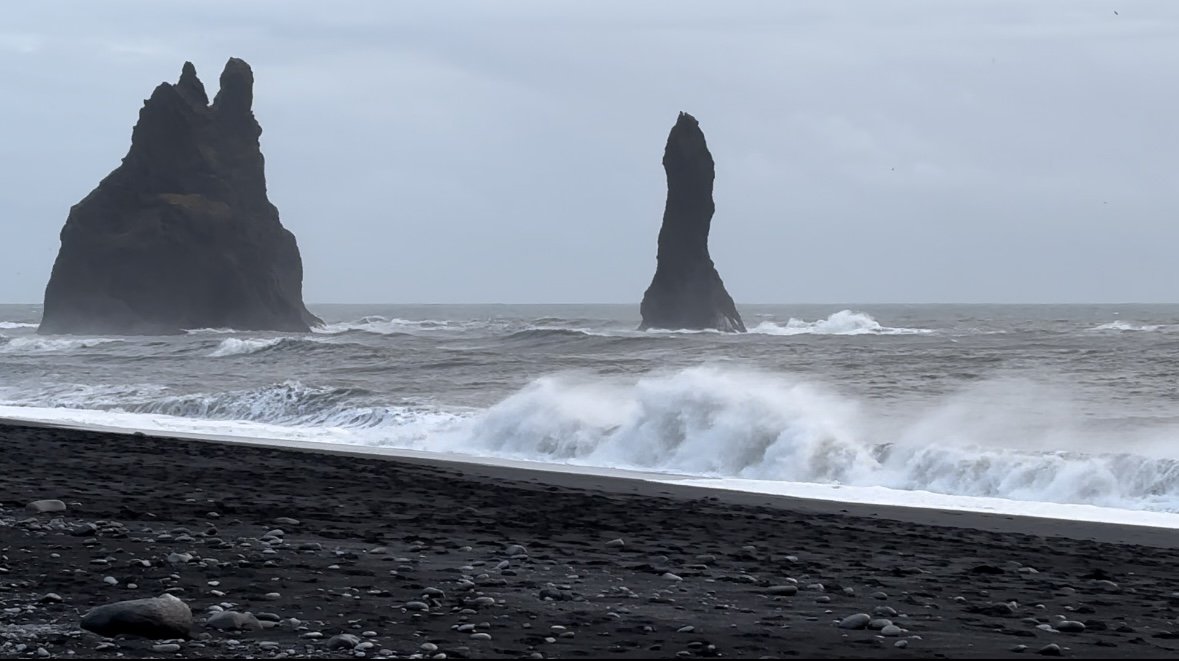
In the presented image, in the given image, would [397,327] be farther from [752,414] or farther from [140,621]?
[140,621]

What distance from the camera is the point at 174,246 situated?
94625mm

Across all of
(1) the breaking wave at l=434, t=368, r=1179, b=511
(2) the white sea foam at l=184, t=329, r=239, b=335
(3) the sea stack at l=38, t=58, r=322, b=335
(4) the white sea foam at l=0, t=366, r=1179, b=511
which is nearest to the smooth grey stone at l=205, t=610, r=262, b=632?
(4) the white sea foam at l=0, t=366, r=1179, b=511

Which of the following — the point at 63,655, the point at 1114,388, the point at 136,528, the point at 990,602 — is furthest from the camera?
the point at 1114,388

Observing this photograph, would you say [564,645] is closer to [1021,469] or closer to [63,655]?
[63,655]

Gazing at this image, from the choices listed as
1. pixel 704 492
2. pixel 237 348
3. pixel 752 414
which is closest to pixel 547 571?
pixel 704 492

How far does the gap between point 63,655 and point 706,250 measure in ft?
299

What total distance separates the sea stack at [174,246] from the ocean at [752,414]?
2061 inches

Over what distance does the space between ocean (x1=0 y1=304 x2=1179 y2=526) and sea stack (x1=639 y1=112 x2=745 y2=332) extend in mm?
47337

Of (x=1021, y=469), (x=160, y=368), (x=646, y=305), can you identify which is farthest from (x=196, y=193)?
(x=1021, y=469)

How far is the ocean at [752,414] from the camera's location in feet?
51.2

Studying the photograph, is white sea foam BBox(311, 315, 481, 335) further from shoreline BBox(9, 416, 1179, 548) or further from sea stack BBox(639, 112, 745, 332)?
shoreline BBox(9, 416, 1179, 548)

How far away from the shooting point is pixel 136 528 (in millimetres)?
9078

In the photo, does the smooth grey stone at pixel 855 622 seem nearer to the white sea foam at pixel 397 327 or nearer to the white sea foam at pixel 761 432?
the white sea foam at pixel 761 432

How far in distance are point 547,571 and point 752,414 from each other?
1111 centimetres
